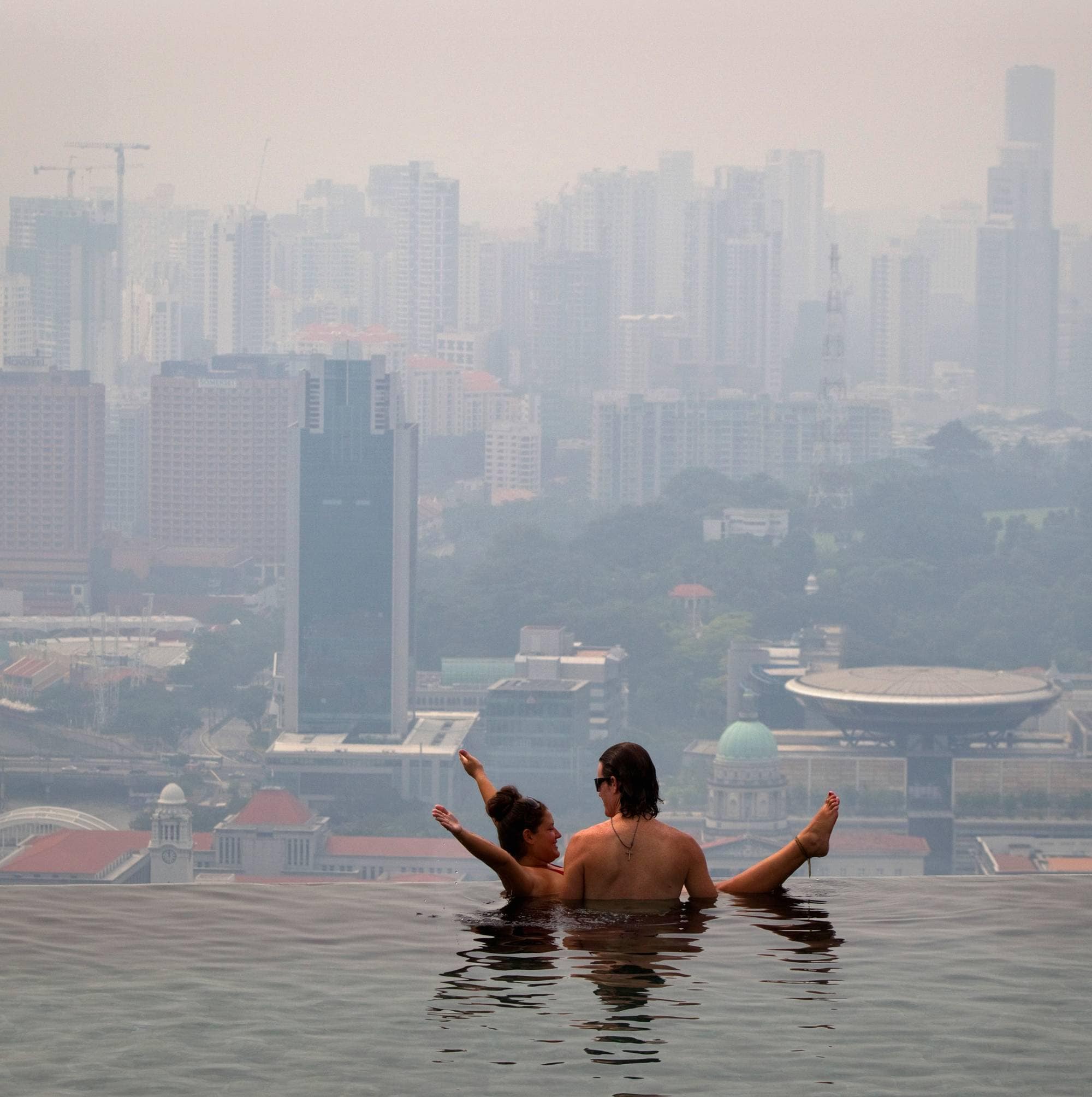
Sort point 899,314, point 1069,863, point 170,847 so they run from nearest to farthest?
point 1069,863
point 170,847
point 899,314

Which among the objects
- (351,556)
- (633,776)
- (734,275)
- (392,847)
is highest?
(734,275)

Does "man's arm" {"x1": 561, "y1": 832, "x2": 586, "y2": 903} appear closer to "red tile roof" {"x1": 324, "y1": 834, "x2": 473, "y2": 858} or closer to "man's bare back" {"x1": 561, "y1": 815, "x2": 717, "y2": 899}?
"man's bare back" {"x1": 561, "y1": 815, "x2": 717, "y2": 899}

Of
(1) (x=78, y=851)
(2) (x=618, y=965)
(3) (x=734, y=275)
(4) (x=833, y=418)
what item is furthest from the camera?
(3) (x=734, y=275)

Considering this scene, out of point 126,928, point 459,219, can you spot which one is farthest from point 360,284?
point 126,928

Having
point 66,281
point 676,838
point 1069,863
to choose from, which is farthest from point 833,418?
point 676,838

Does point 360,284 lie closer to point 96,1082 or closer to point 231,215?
point 231,215

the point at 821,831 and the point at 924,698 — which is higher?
the point at 821,831

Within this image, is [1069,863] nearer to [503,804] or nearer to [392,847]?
[392,847]
